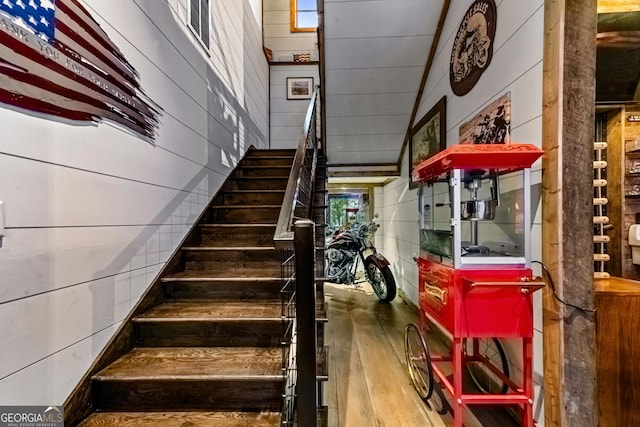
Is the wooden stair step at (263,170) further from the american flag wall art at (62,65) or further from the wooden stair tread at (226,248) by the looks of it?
the american flag wall art at (62,65)

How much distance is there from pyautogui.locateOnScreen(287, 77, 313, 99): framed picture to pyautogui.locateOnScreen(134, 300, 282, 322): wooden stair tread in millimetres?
4195

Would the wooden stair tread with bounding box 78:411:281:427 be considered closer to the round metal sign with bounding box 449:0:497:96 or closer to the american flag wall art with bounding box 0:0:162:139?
the american flag wall art with bounding box 0:0:162:139

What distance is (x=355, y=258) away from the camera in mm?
4941

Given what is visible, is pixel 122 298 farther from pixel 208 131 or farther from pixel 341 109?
pixel 341 109

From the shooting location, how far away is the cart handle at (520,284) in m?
1.42

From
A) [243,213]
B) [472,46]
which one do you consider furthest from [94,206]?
[472,46]

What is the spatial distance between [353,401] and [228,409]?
0.88 meters

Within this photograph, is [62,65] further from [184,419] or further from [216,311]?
[184,419]

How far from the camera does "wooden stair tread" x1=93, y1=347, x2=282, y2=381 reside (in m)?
1.49

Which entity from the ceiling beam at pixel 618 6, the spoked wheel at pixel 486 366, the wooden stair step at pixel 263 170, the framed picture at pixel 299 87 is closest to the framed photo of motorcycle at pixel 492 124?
the ceiling beam at pixel 618 6

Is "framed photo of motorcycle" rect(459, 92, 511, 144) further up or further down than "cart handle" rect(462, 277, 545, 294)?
further up

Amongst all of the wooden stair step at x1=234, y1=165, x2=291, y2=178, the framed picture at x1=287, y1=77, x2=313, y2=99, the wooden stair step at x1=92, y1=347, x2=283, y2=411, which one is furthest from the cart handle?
the framed picture at x1=287, y1=77, x2=313, y2=99

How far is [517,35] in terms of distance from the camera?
1754 mm

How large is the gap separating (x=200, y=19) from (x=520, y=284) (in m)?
3.22
